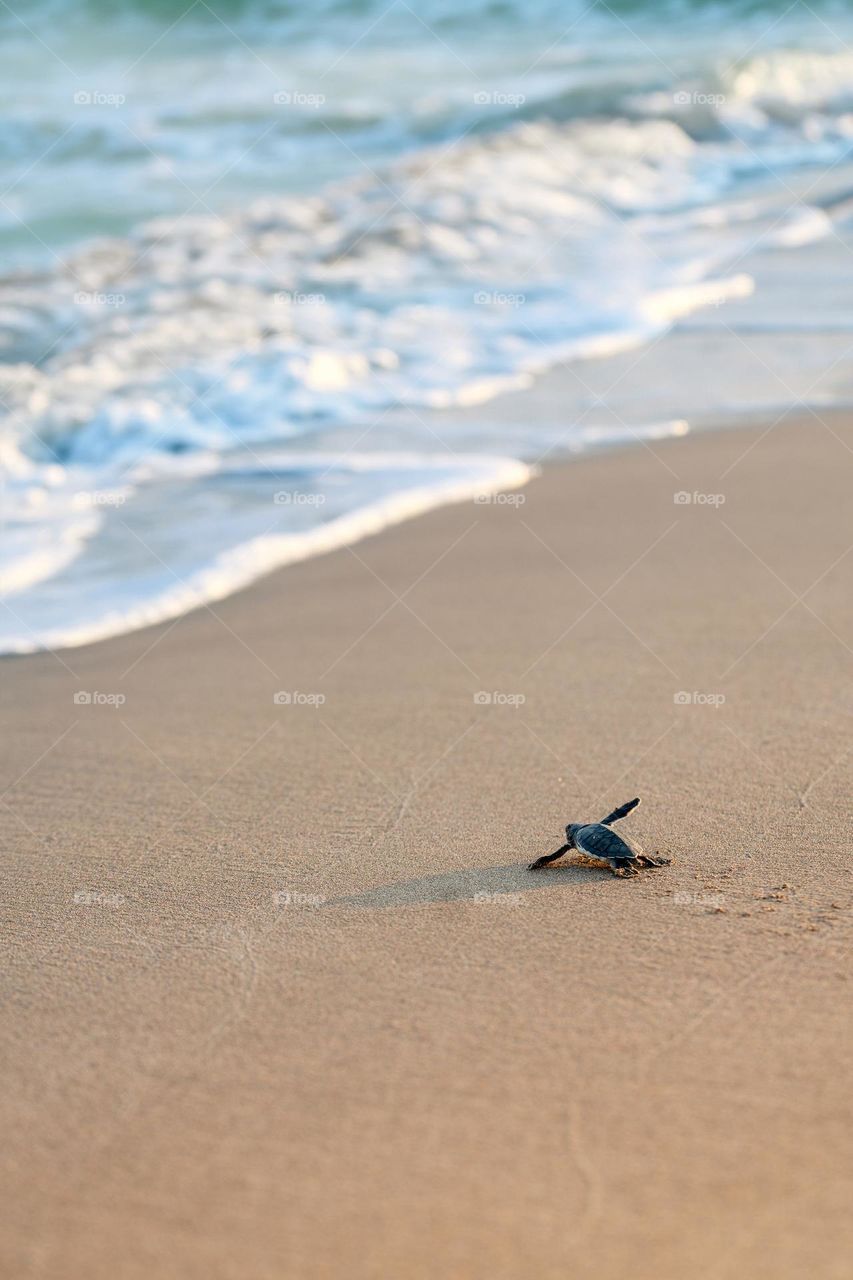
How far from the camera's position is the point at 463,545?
226 inches

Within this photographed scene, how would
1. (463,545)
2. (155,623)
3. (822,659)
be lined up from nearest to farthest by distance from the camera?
(822,659) → (155,623) → (463,545)

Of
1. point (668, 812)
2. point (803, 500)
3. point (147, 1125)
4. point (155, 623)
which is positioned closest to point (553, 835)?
point (668, 812)

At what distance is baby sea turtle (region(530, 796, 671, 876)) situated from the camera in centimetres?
301

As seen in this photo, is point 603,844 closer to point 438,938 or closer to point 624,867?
point 624,867

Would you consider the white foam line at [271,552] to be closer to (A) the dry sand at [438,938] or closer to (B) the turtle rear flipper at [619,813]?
(A) the dry sand at [438,938]

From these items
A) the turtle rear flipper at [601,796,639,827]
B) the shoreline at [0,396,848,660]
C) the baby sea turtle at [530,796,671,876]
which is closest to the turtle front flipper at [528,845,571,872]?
the baby sea turtle at [530,796,671,876]

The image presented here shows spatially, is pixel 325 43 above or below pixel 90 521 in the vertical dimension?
above

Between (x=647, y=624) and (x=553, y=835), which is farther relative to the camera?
(x=647, y=624)

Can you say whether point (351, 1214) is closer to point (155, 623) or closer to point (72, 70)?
point (155, 623)

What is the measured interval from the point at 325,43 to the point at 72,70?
17.6ft

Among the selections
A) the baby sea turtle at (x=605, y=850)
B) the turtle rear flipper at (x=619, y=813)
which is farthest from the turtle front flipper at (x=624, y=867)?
the turtle rear flipper at (x=619, y=813)

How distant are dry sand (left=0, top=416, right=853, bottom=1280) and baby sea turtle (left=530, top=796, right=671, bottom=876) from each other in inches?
1.8

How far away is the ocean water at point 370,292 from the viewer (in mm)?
6438

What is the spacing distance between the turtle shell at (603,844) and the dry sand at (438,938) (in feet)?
0.20
